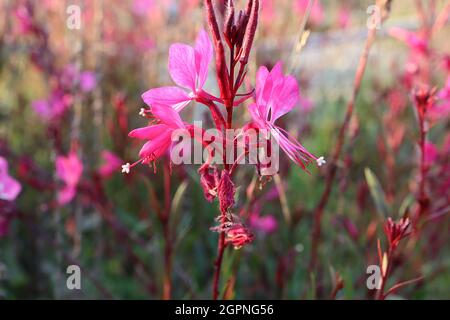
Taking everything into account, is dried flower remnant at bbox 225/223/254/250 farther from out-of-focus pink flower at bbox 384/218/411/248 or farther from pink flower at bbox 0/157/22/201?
pink flower at bbox 0/157/22/201

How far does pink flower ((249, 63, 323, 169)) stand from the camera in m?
0.68

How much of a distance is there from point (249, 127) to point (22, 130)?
86.7 inches

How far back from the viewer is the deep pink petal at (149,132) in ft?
2.21

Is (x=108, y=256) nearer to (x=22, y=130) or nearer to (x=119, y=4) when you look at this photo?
(x=22, y=130)

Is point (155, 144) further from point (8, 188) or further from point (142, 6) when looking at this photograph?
point (142, 6)

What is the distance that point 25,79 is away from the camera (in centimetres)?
354

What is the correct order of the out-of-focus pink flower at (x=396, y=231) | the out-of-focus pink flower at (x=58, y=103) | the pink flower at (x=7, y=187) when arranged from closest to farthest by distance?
the out-of-focus pink flower at (x=396, y=231) < the pink flower at (x=7, y=187) < the out-of-focus pink flower at (x=58, y=103)

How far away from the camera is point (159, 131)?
2.27 ft

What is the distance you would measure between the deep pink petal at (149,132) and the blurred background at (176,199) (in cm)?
29

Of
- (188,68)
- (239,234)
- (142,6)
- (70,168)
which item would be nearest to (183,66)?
(188,68)

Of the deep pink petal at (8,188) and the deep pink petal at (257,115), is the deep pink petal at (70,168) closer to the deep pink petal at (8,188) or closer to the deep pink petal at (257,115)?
the deep pink petal at (8,188)

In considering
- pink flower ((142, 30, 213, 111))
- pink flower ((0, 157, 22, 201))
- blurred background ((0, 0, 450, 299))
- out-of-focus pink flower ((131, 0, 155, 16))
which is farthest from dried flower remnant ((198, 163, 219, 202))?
out-of-focus pink flower ((131, 0, 155, 16))

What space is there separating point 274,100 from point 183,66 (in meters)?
0.14

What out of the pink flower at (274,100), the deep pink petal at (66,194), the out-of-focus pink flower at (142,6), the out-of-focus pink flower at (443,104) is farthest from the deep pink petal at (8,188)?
the out-of-focus pink flower at (142,6)
